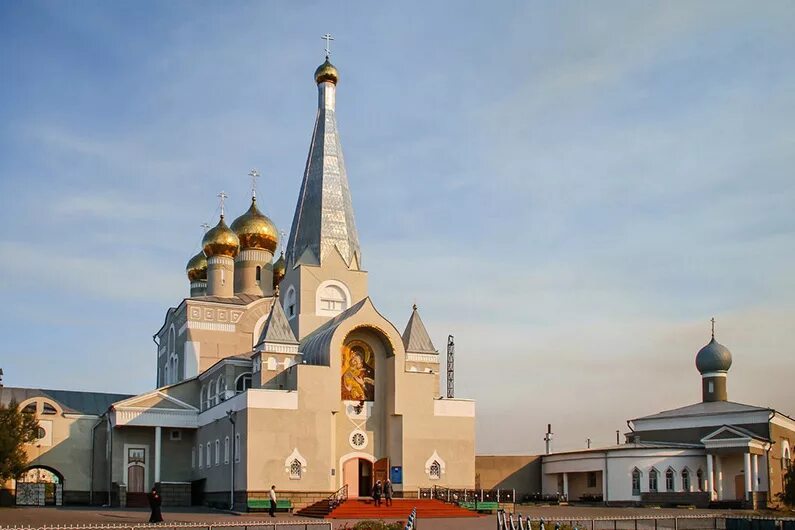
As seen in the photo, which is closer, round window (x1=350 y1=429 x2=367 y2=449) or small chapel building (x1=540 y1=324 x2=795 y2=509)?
round window (x1=350 y1=429 x2=367 y2=449)

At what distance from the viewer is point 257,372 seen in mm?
39875

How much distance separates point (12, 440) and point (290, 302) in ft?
42.6

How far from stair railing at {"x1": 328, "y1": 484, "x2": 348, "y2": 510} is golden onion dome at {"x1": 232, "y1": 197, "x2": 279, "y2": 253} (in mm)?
20494

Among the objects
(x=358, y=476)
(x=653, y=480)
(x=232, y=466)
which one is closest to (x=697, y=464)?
(x=653, y=480)

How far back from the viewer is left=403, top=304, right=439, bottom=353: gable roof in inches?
1674

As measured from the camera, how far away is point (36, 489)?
47.4m

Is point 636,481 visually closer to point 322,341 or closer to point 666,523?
point 666,523

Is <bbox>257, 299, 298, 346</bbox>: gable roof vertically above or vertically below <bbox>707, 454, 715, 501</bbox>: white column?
above

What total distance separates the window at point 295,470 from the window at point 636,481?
18.2 meters

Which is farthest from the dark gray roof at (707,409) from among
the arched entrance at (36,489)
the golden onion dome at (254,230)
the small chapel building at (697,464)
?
the arched entrance at (36,489)

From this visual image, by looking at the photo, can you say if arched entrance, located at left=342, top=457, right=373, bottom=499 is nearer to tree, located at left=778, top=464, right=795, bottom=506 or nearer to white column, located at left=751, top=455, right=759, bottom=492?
tree, located at left=778, top=464, right=795, bottom=506

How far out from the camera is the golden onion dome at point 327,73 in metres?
48.7

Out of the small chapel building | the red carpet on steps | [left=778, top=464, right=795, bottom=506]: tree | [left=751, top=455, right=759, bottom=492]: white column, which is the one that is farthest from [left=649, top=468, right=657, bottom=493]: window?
the red carpet on steps

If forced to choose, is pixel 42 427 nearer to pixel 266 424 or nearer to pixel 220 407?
pixel 220 407
